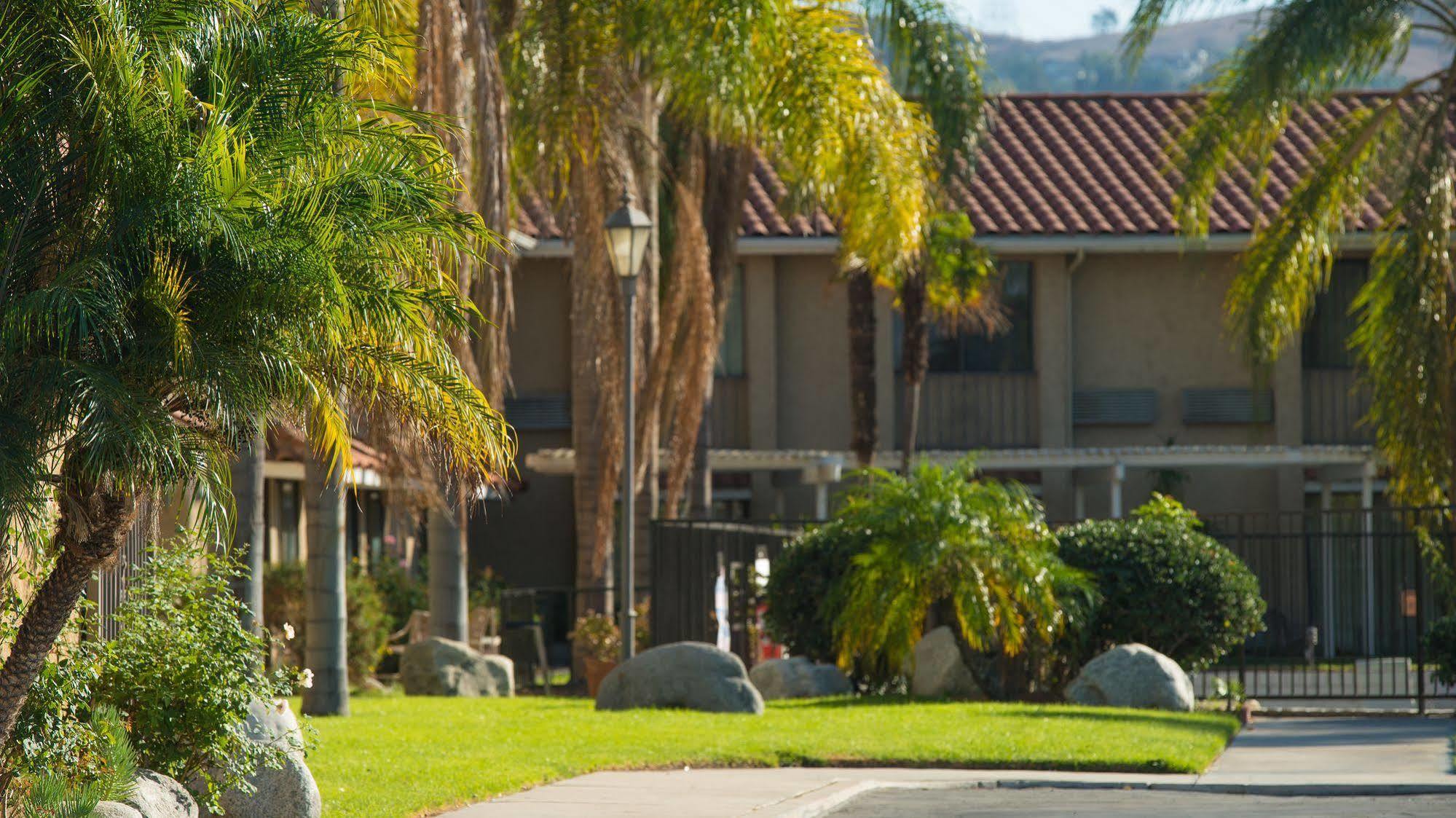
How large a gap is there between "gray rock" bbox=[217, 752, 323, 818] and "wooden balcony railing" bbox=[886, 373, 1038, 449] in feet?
62.7

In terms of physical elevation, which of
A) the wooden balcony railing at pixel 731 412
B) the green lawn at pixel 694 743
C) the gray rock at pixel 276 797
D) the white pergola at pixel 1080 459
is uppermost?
the wooden balcony railing at pixel 731 412

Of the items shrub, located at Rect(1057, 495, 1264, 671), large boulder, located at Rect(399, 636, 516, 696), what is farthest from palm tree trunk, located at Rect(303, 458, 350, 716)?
shrub, located at Rect(1057, 495, 1264, 671)

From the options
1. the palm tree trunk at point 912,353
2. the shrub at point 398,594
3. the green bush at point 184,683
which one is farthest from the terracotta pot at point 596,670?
the green bush at point 184,683

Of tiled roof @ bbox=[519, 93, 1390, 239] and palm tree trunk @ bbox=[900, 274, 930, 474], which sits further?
tiled roof @ bbox=[519, 93, 1390, 239]

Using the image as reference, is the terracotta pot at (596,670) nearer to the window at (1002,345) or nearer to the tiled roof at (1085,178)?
Answer: the tiled roof at (1085,178)

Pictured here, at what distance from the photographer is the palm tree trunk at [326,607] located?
45.6 ft

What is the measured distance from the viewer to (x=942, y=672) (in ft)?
52.4

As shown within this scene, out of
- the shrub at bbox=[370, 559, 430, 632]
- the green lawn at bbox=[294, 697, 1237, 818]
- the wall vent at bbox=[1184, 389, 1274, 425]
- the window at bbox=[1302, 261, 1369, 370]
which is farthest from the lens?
the window at bbox=[1302, 261, 1369, 370]

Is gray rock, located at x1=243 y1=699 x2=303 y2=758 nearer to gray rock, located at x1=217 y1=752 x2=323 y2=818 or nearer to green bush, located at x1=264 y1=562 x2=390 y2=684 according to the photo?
gray rock, located at x1=217 y1=752 x2=323 y2=818

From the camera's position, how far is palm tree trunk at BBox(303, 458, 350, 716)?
45.6 ft

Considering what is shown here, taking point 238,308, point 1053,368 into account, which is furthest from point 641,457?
point 238,308

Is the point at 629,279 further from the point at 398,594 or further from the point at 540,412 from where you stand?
the point at 540,412

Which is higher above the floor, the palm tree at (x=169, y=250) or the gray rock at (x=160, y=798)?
the palm tree at (x=169, y=250)

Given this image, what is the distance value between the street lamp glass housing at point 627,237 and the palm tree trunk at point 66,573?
844cm
